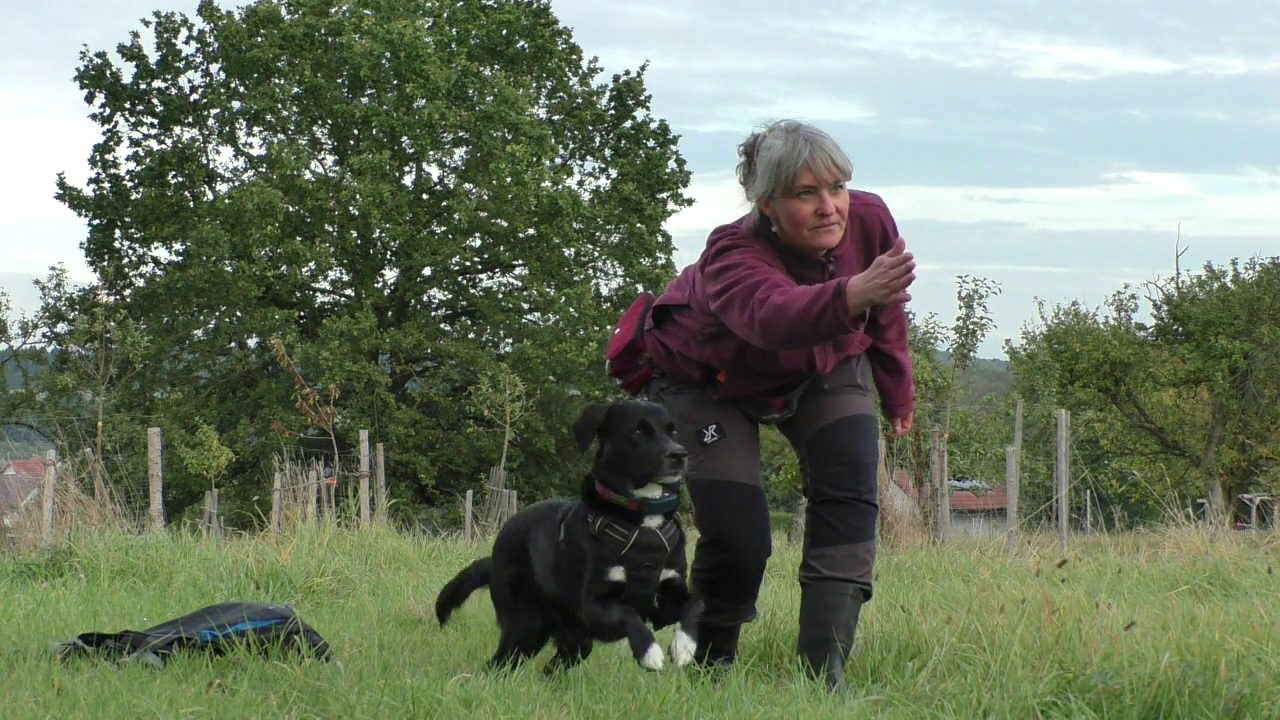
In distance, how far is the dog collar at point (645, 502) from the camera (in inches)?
164

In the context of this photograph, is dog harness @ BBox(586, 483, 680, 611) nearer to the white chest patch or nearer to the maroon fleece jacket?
the white chest patch

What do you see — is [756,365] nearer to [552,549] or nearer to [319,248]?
[552,549]

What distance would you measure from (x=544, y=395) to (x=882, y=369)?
22870mm

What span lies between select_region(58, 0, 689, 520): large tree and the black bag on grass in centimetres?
2021

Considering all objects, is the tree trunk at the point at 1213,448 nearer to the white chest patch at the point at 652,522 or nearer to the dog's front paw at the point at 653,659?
the white chest patch at the point at 652,522

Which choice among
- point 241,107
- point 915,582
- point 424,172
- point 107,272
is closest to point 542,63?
point 424,172

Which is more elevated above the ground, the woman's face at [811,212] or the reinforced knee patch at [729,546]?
the woman's face at [811,212]

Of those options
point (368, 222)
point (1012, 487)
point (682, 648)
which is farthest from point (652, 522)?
point (368, 222)

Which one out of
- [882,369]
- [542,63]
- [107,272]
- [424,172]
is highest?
[542,63]

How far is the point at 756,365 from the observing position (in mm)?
3779

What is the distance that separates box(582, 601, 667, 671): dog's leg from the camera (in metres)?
3.88

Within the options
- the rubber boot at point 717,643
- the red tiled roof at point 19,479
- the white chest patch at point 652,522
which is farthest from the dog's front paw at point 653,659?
the red tiled roof at point 19,479

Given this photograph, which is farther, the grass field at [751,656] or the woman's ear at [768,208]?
the woman's ear at [768,208]

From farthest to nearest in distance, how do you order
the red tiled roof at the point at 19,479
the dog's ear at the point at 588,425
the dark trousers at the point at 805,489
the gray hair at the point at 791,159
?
1. the red tiled roof at the point at 19,479
2. the dog's ear at the point at 588,425
3. the dark trousers at the point at 805,489
4. the gray hair at the point at 791,159
